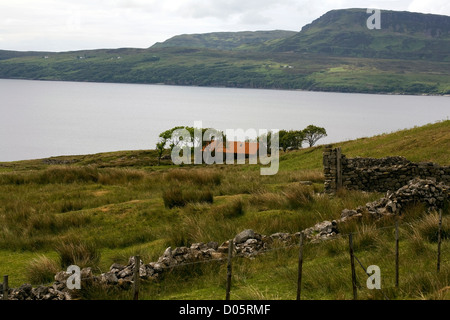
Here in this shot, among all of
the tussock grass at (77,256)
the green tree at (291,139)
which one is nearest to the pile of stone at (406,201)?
the tussock grass at (77,256)

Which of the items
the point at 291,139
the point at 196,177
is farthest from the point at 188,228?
the point at 291,139

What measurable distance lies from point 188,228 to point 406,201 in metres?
7.11

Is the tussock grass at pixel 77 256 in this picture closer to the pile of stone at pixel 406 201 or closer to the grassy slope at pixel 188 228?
the grassy slope at pixel 188 228

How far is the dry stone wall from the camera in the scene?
22281 mm

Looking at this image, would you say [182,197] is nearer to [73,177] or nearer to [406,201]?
[406,201]

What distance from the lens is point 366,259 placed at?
1139cm

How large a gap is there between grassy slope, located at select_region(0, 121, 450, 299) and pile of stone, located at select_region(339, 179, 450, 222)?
75 cm

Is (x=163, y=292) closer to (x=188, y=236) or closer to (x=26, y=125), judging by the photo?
(x=188, y=236)

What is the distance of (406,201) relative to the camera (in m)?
15.6

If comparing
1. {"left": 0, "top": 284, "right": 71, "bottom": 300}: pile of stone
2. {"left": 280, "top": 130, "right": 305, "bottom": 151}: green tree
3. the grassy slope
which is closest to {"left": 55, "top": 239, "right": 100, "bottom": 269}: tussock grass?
the grassy slope

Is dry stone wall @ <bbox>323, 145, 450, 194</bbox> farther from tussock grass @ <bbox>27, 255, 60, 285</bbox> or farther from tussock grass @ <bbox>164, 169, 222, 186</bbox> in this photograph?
tussock grass @ <bbox>27, 255, 60, 285</bbox>

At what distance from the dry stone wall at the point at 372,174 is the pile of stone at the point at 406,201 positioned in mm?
6004

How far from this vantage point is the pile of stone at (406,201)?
49.7ft

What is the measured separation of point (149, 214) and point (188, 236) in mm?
4497
